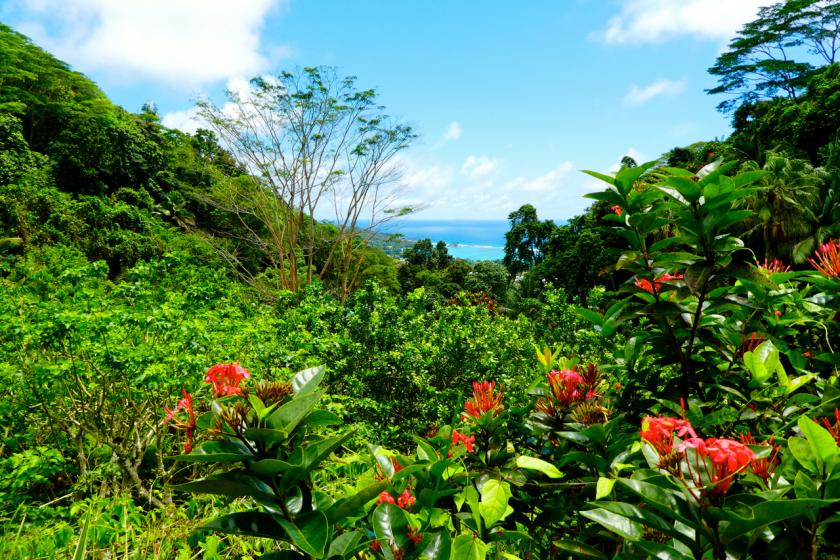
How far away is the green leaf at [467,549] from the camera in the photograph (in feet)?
2.30

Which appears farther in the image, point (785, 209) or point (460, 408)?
point (785, 209)

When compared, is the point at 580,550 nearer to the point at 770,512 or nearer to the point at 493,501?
the point at 493,501

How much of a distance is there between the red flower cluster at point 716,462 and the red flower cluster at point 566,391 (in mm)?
425

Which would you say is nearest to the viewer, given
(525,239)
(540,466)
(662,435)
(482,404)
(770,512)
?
(770,512)

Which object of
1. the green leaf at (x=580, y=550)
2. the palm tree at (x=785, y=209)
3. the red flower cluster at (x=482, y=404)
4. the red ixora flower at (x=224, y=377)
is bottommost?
the green leaf at (x=580, y=550)

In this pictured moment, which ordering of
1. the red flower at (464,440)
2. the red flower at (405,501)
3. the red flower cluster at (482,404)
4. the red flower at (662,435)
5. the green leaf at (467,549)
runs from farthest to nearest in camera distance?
the red flower cluster at (482,404)
the red flower at (464,440)
the red flower at (405,501)
the green leaf at (467,549)
the red flower at (662,435)

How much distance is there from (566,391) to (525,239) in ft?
74.6

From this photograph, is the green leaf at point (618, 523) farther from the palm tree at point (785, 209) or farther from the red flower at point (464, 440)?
the palm tree at point (785, 209)

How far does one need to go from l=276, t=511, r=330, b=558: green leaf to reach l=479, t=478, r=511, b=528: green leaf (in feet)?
0.93

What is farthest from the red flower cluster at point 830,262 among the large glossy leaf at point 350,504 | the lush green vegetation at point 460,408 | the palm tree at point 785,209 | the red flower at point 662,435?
the palm tree at point 785,209

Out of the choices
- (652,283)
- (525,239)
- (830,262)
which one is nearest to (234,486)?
(652,283)

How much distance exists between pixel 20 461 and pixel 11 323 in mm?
887

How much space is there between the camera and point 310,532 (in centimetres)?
63

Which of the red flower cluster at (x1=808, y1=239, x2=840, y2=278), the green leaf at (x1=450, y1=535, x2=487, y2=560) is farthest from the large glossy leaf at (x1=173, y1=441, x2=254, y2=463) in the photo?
the red flower cluster at (x1=808, y1=239, x2=840, y2=278)
